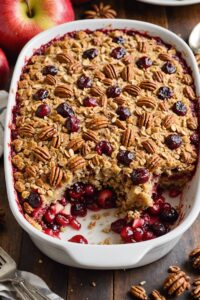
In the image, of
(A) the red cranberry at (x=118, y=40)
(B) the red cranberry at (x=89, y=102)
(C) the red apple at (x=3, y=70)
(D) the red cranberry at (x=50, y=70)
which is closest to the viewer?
(B) the red cranberry at (x=89, y=102)

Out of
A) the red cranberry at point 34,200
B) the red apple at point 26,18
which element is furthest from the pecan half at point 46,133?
the red apple at point 26,18

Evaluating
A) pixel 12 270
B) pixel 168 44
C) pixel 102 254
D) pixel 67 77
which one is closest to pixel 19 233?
pixel 12 270

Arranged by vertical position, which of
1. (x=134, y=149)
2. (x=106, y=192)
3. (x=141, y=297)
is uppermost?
(x=134, y=149)

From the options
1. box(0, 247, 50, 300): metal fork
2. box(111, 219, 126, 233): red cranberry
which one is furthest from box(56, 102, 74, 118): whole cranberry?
box(0, 247, 50, 300): metal fork

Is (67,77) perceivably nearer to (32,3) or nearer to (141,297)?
(32,3)

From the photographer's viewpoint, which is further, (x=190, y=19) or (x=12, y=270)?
(x=190, y=19)

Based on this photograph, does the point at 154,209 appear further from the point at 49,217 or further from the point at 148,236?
the point at 49,217

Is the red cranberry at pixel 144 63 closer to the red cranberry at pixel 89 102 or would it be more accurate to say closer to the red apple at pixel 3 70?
the red cranberry at pixel 89 102
